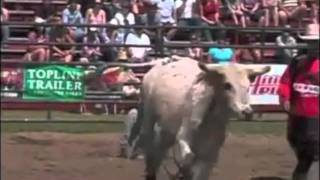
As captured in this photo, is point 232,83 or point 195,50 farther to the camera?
point 195,50

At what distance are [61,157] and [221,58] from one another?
320 cm

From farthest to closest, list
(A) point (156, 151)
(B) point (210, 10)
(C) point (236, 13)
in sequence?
1. (C) point (236, 13)
2. (B) point (210, 10)
3. (A) point (156, 151)

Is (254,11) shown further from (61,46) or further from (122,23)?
(61,46)

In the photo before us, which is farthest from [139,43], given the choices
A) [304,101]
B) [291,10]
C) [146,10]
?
[304,101]

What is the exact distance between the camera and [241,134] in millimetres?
13109

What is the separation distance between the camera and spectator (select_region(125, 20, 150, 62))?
13.3 meters

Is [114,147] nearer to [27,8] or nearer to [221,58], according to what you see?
[221,58]

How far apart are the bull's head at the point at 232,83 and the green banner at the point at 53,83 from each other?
17.9ft

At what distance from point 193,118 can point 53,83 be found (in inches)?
215

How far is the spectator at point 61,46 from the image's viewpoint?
13.4 metres

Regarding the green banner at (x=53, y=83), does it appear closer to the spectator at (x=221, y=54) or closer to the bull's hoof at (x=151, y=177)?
the spectator at (x=221, y=54)

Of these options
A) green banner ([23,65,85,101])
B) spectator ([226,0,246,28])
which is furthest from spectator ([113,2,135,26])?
→ green banner ([23,65,85,101])

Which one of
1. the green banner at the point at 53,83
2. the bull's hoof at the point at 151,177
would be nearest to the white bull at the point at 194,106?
the bull's hoof at the point at 151,177

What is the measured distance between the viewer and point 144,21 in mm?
15922
